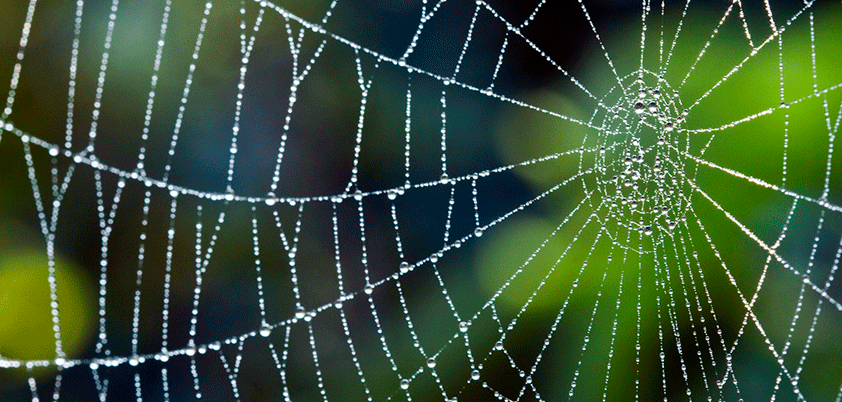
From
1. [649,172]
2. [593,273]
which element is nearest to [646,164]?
[649,172]

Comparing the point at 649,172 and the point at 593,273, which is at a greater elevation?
the point at 649,172

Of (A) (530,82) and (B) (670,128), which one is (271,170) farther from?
(B) (670,128)

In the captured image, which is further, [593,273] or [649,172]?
[593,273]

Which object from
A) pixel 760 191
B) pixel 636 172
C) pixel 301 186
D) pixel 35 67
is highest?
pixel 35 67

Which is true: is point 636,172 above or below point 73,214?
below

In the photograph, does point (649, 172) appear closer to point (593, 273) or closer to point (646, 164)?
point (646, 164)

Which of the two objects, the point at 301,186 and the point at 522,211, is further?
the point at 301,186

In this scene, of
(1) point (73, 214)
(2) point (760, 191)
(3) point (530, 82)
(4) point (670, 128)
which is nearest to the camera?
(4) point (670, 128)

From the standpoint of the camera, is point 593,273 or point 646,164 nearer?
point 646,164

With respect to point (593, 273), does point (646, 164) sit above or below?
above

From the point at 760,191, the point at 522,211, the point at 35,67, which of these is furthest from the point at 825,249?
the point at 35,67

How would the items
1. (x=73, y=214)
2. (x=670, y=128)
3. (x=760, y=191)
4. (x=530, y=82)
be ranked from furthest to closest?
(x=530, y=82) < (x=73, y=214) < (x=760, y=191) < (x=670, y=128)
